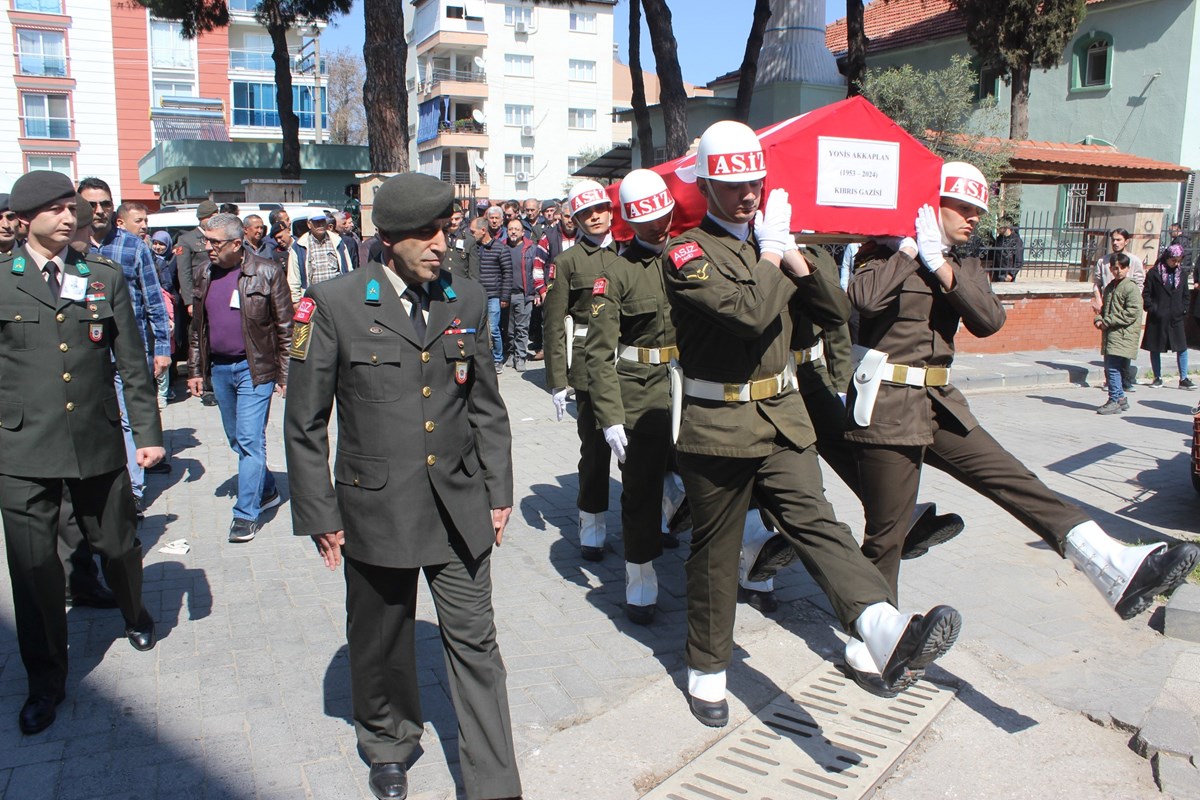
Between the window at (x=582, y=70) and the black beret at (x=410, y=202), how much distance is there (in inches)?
2558

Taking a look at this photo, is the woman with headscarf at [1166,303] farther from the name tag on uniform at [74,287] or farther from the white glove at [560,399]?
the name tag on uniform at [74,287]

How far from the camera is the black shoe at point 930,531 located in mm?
4754

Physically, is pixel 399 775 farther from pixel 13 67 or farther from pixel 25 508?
pixel 13 67

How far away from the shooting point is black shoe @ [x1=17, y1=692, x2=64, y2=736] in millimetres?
3867

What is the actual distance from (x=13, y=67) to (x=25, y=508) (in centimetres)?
6028

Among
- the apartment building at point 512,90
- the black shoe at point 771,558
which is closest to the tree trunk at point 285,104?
the black shoe at point 771,558

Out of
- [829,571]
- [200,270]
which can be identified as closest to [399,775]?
[829,571]

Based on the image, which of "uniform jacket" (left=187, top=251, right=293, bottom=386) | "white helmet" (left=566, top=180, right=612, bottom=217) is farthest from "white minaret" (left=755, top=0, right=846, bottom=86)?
"uniform jacket" (left=187, top=251, right=293, bottom=386)

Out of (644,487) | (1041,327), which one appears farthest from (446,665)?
(1041,327)

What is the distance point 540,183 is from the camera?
65.3 metres

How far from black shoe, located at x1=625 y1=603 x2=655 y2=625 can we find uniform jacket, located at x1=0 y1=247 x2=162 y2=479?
238 cm

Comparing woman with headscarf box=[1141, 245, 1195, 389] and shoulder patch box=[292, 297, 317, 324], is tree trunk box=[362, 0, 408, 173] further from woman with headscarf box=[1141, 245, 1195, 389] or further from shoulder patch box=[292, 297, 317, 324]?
shoulder patch box=[292, 297, 317, 324]

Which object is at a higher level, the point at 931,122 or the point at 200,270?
the point at 931,122

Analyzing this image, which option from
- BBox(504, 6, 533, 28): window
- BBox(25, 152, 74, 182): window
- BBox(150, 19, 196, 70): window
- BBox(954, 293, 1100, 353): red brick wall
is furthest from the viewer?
BBox(504, 6, 533, 28): window
